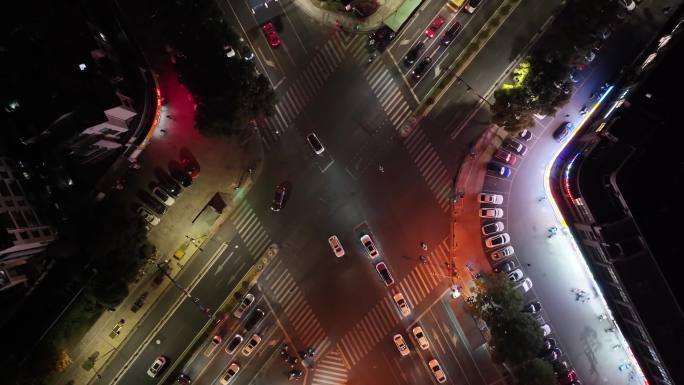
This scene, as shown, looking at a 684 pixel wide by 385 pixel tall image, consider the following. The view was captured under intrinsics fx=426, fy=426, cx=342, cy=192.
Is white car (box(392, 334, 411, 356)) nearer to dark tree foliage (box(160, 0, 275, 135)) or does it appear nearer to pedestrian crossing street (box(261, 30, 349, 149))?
pedestrian crossing street (box(261, 30, 349, 149))

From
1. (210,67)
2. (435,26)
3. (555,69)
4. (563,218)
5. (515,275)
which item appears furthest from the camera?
(435,26)

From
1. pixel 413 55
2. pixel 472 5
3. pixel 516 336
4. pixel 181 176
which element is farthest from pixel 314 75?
pixel 516 336

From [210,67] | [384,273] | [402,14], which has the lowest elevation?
[384,273]

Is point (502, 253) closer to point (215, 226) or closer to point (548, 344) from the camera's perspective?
point (548, 344)

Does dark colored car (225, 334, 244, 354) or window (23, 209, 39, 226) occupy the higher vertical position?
dark colored car (225, 334, 244, 354)

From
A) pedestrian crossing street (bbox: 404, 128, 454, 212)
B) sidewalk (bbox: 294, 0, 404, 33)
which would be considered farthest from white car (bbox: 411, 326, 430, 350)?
sidewalk (bbox: 294, 0, 404, 33)
